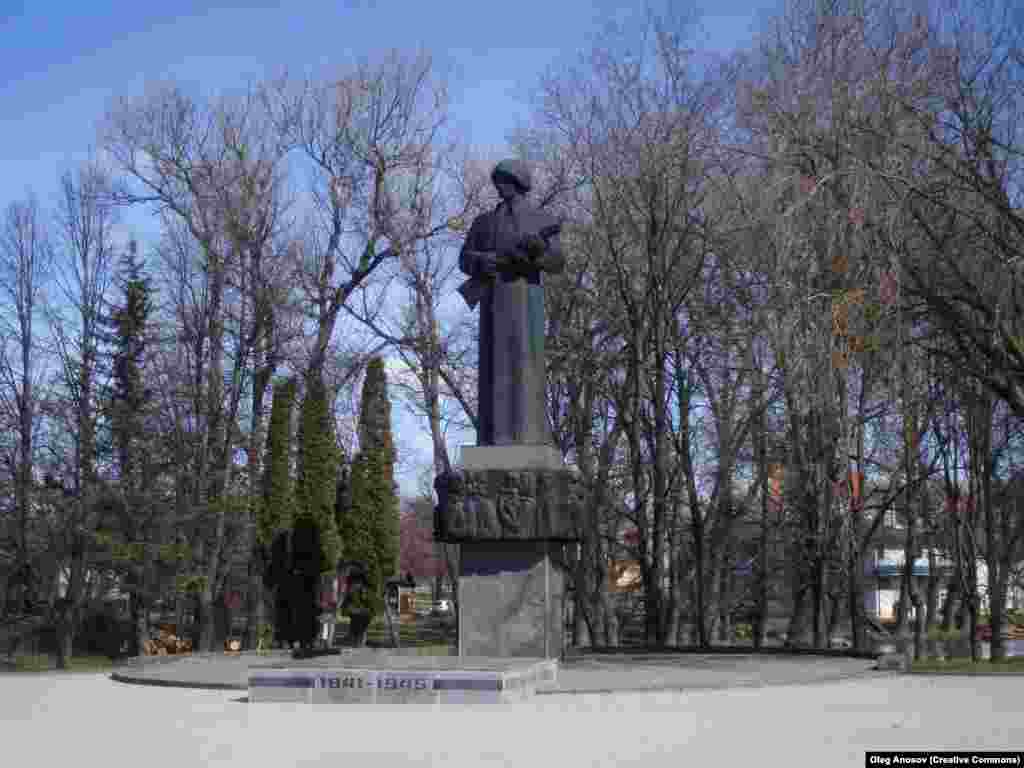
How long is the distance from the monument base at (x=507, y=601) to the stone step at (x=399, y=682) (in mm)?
1615

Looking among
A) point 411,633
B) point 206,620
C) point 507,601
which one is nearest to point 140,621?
point 206,620

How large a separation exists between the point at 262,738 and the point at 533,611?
5.52 metres

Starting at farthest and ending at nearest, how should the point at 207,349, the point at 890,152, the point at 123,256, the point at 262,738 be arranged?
the point at 123,256
the point at 207,349
the point at 890,152
the point at 262,738

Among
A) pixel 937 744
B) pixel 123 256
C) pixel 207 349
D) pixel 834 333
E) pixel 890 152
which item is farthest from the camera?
pixel 123 256

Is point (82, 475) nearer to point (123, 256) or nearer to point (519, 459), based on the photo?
point (123, 256)

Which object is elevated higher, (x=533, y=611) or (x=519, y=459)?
(x=519, y=459)

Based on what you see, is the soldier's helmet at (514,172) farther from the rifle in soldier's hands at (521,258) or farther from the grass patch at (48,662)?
the grass patch at (48,662)

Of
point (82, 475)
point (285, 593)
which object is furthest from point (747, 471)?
point (82, 475)

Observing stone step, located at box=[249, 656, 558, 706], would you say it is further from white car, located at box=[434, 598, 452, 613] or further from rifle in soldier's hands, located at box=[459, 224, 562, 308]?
white car, located at box=[434, 598, 452, 613]

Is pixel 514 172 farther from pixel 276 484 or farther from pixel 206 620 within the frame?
pixel 276 484

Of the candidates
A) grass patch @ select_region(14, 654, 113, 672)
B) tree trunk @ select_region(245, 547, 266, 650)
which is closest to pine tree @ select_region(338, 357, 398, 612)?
tree trunk @ select_region(245, 547, 266, 650)

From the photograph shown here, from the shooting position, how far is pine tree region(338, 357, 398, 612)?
35312 millimetres

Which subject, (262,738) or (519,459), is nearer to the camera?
(262,738)

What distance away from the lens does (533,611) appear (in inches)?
619
